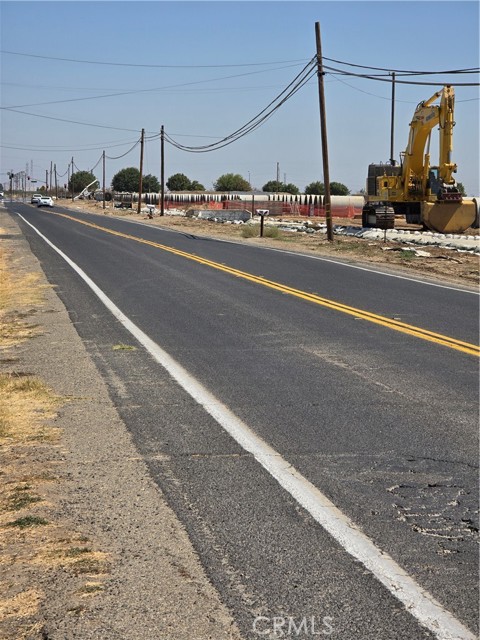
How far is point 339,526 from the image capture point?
17.3 feet

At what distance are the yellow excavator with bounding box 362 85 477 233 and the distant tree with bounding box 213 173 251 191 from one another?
482 ft

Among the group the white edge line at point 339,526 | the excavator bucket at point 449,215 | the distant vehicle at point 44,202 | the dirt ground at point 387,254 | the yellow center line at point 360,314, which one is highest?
the distant vehicle at point 44,202

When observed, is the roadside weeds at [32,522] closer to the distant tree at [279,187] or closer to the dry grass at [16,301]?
the dry grass at [16,301]

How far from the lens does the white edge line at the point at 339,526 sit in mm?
4152

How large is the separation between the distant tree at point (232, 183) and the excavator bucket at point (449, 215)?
15003 centimetres

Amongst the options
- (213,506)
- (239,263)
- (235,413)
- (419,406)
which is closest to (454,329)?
(419,406)

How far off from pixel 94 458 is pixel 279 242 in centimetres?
3180

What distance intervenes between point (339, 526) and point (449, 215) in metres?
35.3

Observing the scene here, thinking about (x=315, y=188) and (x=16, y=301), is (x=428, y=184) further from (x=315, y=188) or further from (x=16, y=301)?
(x=315, y=188)

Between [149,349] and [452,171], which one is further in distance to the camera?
[452,171]

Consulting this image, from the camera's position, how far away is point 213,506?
558cm

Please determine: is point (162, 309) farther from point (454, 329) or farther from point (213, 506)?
→ point (213, 506)

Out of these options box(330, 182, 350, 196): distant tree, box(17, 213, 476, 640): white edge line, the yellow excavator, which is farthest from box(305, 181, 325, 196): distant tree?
box(17, 213, 476, 640): white edge line

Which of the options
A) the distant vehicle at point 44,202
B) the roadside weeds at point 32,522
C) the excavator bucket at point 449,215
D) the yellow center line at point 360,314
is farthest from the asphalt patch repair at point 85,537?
the distant vehicle at point 44,202
